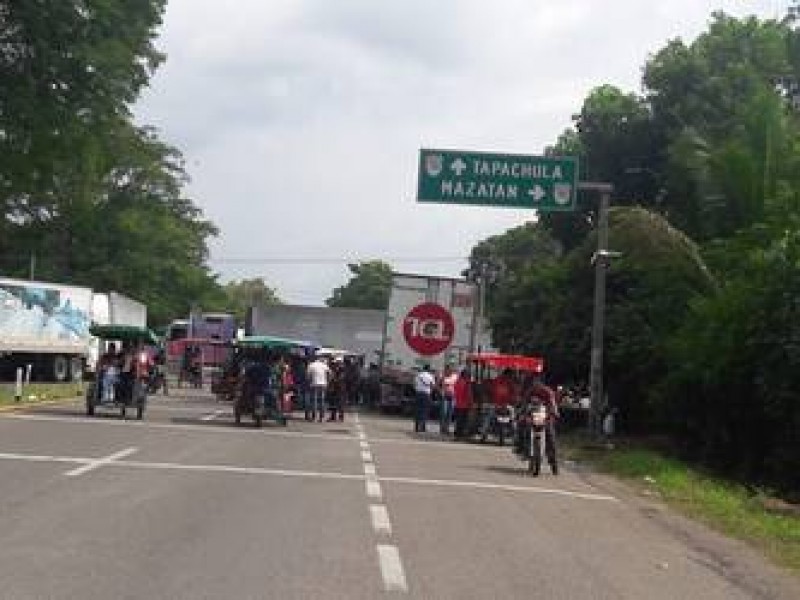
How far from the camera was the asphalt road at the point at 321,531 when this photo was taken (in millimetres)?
10031

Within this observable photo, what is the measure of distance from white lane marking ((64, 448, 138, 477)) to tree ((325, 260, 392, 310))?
12060 centimetres

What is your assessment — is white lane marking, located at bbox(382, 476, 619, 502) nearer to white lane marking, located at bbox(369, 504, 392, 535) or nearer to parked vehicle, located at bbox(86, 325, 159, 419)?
white lane marking, located at bbox(369, 504, 392, 535)

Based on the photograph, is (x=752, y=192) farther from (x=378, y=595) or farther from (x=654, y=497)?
(x=378, y=595)

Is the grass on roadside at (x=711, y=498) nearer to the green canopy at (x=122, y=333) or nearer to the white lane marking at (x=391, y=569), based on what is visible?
the white lane marking at (x=391, y=569)

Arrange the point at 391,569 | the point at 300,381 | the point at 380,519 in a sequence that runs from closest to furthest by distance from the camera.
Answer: the point at 391,569 < the point at 380,519 < the point at 300,381

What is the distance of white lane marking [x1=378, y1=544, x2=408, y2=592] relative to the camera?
1002 centimetres

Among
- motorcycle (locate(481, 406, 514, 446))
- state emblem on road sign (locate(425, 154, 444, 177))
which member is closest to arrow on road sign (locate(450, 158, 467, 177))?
state emblem on road sign (locate(425, 154, 444, 177))

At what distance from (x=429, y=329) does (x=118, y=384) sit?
37.1ft

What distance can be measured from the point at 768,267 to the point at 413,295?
18.3 m

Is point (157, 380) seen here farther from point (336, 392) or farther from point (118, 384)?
point (118, 384)

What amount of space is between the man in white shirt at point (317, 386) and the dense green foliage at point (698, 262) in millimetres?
7485

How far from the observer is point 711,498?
66.7ft

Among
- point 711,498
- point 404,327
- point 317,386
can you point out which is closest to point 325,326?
point 404,327

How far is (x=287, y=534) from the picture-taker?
40.7ft
